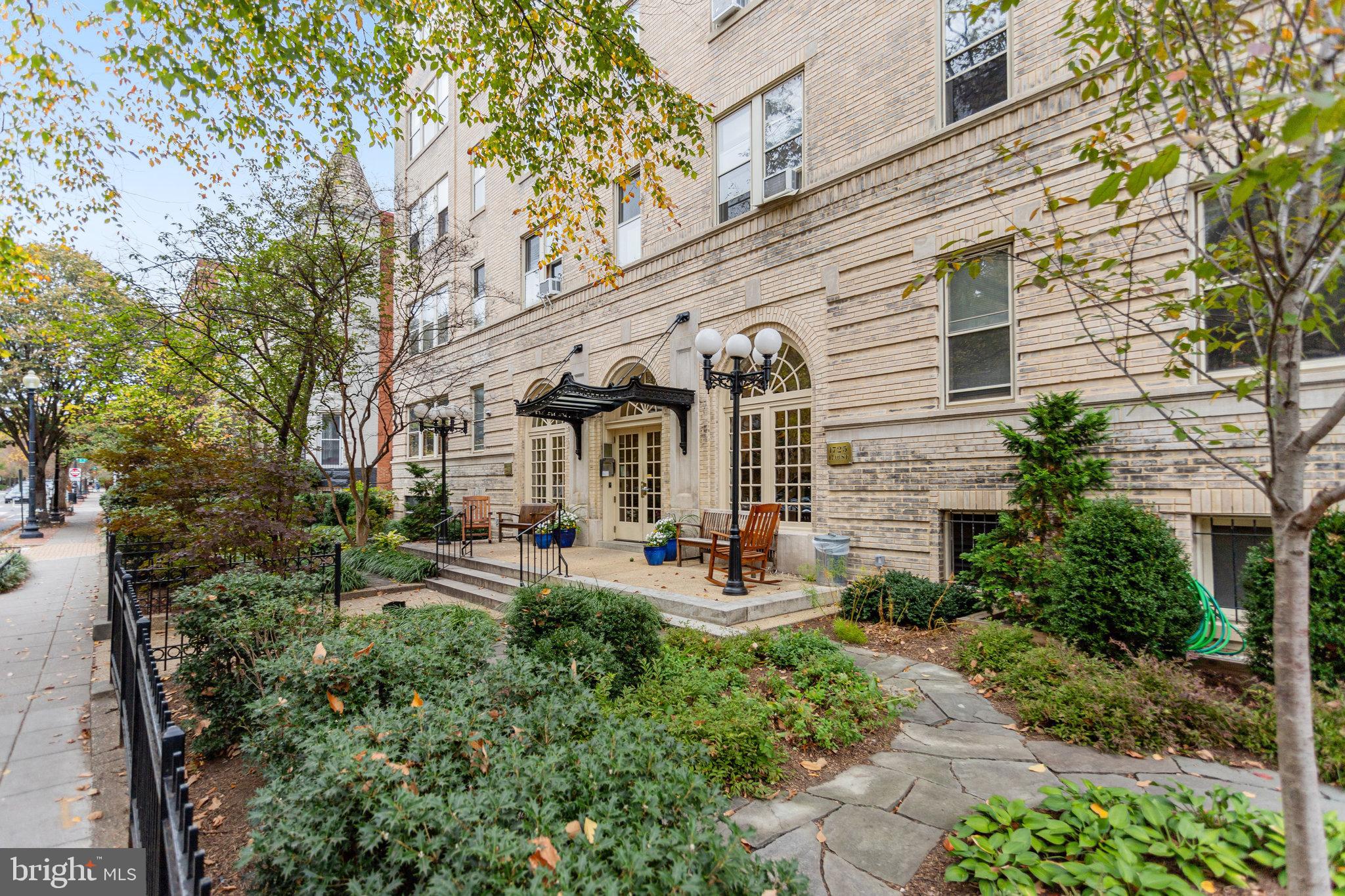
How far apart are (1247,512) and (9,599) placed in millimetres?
15990

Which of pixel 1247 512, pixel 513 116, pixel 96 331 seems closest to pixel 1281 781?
pixel 1247 512

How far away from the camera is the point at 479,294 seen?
1719cm

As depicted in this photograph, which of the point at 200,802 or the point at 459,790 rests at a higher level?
the point at 459,790

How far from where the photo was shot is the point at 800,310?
9.33 meters

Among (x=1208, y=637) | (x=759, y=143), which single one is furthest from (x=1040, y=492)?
(x=759, y=143)

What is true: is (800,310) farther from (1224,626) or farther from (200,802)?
(200,802)

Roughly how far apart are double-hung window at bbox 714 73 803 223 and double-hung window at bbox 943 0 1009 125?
2.26 m

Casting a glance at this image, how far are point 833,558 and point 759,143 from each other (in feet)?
22.4

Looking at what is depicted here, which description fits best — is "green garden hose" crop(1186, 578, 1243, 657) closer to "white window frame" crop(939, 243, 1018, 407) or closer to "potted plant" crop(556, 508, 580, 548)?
"white window frame" crop(939, 243, 1018, 407)

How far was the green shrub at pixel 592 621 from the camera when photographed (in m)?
4.35

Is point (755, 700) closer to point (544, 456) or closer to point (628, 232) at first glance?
point (628, 232)

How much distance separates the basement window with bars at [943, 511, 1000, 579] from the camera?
24.8 ft

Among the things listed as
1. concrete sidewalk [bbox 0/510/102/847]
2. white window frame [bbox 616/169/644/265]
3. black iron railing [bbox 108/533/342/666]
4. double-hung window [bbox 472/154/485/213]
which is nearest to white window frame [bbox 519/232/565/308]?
white window frame [bbox 616/169/644/265]

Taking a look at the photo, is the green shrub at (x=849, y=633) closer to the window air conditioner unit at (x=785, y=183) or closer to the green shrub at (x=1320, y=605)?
the green shrub at (x=1320, y=605)
